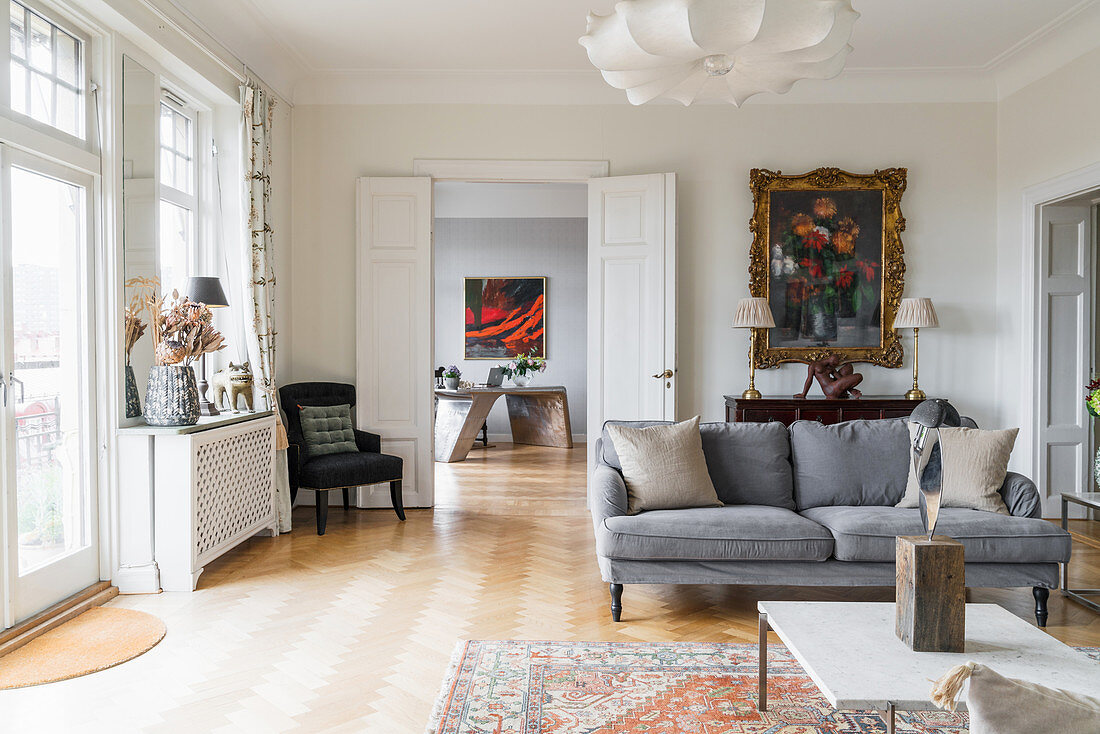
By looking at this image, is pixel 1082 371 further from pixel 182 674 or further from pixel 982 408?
pixel 182 674

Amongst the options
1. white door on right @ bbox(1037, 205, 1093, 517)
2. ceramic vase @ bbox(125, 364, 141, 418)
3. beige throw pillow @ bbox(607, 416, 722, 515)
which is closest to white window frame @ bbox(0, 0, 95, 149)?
ceramic vase @ bbox(125, 364, 141, 418)

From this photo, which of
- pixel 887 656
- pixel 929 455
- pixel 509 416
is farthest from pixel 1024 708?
pixel 509 416

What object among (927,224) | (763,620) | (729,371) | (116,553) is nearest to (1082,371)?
(927,224)

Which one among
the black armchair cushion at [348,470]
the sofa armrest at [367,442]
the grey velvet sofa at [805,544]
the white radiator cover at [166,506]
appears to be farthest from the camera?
the sofa armrest at [367,442]

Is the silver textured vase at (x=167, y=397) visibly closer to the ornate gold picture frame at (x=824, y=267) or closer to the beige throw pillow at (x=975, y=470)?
the beige throw pillow at (x=975, y=470)

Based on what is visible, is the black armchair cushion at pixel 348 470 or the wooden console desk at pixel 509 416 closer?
the black armchair cushion at pixel 348 470

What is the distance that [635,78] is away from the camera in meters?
2.79

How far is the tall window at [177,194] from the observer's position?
A: 169 inches

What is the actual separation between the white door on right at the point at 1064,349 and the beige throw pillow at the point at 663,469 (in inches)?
122

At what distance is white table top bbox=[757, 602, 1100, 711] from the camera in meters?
1.83

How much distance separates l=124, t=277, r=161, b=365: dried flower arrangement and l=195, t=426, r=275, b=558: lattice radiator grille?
2.18 ft

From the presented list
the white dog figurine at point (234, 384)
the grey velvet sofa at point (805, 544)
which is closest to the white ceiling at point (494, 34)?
the white dog figurine at point (234, 384)

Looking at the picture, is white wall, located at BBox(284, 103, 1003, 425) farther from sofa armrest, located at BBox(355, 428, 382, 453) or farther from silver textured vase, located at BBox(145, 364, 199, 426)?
silver textured vase, located at BBox(145, 364, 199, 426)

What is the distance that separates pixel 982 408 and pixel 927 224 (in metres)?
1.43
